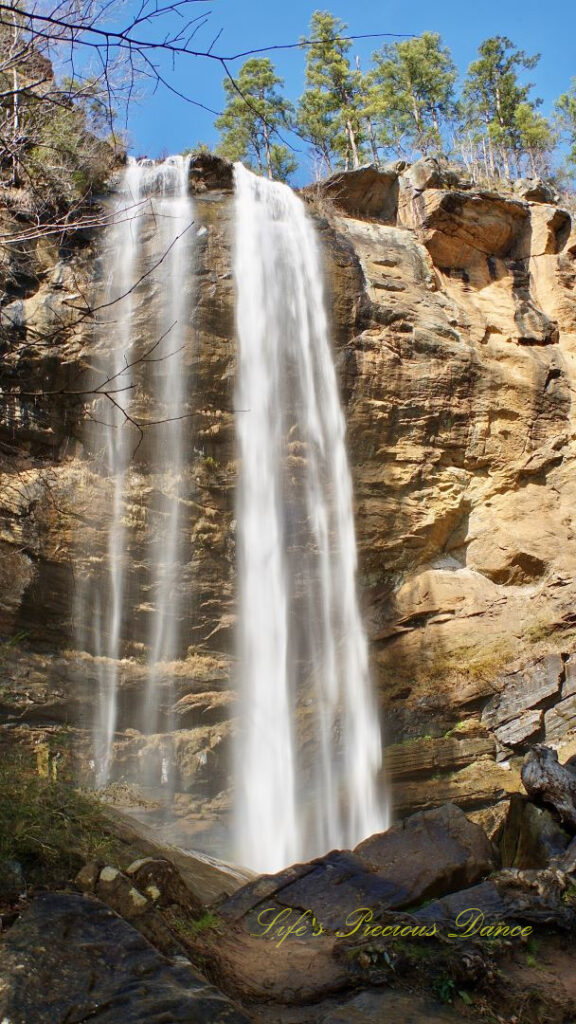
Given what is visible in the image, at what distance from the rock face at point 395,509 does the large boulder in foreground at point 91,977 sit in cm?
677

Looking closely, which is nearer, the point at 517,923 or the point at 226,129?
the point at 517,923

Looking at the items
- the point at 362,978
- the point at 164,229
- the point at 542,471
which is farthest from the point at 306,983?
→ the point at 164,229

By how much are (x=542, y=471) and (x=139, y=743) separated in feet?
27.3

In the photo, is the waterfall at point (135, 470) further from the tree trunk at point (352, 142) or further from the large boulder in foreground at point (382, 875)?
the tree trunk at point (352, 142)

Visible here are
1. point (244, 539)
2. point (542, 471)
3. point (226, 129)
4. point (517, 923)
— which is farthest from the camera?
point (226, 129)

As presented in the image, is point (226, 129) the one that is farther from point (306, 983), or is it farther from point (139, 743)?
point (306, 983)

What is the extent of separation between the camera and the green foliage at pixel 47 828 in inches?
196

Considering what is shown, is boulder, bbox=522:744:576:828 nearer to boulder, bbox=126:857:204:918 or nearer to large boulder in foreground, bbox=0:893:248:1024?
boulder, bbox=126:857:204:918

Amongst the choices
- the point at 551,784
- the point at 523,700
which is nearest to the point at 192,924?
the point at 551,784

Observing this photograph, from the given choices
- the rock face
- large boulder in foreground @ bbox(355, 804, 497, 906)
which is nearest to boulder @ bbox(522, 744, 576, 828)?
large boulder in foreground @ bbox(355, 804, 497, 906)

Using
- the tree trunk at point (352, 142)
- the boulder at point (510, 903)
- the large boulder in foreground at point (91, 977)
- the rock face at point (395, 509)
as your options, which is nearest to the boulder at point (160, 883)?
the large boulder in foreground at point (91, 977)

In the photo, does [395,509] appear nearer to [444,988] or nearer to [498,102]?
[444,988]

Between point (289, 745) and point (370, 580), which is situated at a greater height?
point (370, 580)

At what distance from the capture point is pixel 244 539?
12.9 meters
